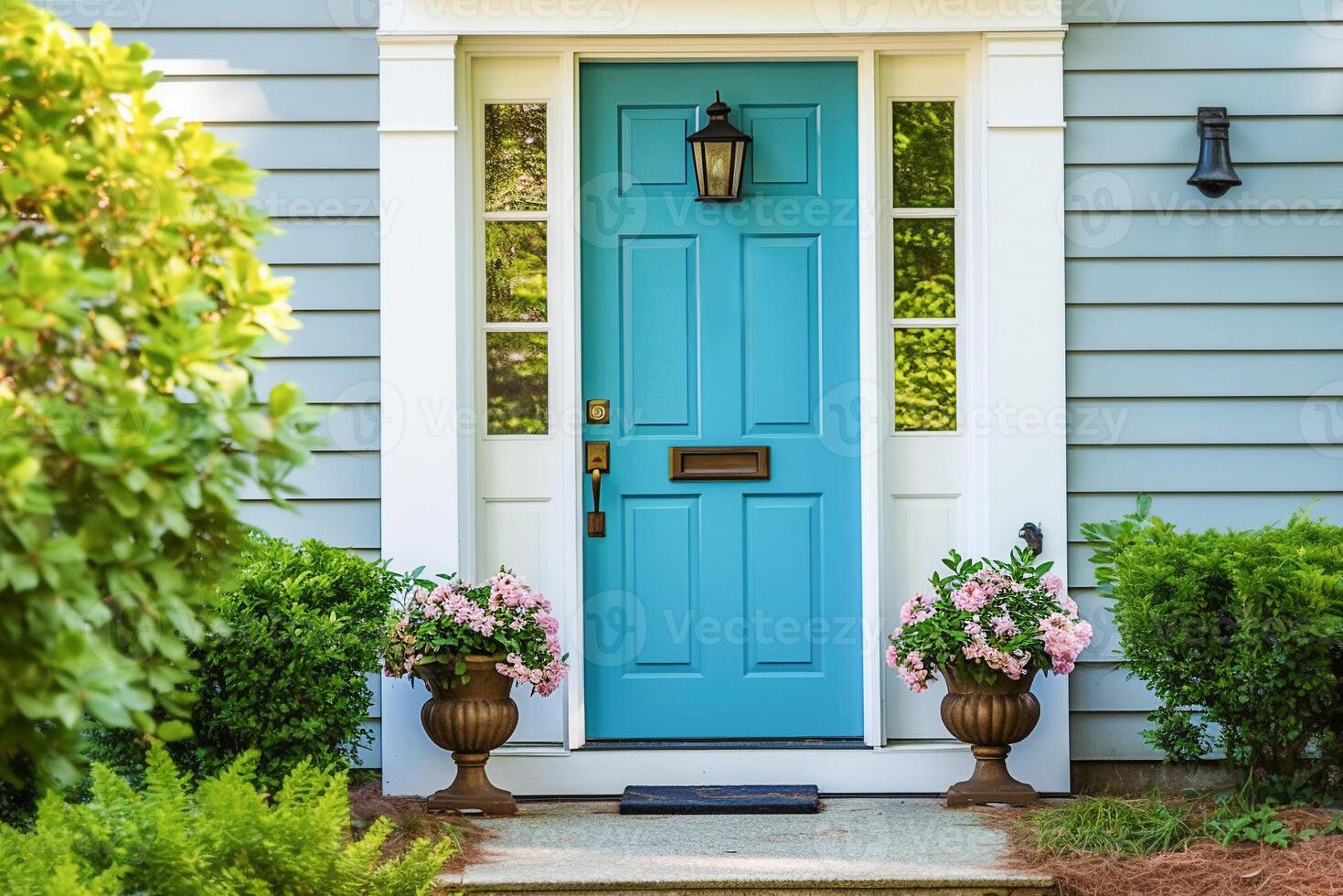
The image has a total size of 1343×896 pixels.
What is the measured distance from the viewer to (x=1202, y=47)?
4.36 metres

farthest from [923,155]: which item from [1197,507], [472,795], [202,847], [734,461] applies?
[202,847]

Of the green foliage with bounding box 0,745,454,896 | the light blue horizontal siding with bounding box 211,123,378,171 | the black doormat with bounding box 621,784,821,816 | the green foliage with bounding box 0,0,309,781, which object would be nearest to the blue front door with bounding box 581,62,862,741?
the black doormat with bounding box 621,784,821,816

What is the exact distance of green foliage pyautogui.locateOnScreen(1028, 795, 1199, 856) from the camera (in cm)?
348

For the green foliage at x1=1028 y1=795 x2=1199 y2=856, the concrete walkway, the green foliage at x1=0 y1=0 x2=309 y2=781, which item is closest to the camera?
the green foliage at x1=0 y1=0 x2=309 y2=781

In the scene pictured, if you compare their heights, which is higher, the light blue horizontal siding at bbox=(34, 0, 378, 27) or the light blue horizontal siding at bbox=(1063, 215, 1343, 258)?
the light blue horizontal siding at bbox=(34, 0, 378, 27)

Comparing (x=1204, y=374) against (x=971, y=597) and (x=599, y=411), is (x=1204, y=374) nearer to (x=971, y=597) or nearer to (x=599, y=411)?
(x=971, y=597)

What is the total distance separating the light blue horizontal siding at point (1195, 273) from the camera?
436cm

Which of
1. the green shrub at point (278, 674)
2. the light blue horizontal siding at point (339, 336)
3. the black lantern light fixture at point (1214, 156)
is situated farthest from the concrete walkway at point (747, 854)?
the black lantern light fixture at point (1214, 156)

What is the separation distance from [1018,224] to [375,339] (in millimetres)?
2120

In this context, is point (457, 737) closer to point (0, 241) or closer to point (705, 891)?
point (705, 891)

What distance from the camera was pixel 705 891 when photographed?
3.36 meters

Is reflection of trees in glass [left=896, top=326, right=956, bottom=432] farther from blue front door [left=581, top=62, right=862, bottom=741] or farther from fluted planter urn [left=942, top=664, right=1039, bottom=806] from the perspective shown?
fluted planter urn [left=942, top=664, right=1039, bottom=806]

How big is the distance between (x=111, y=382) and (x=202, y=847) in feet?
3.86

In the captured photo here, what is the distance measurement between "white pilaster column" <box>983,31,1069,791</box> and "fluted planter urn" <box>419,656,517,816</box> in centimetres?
165
